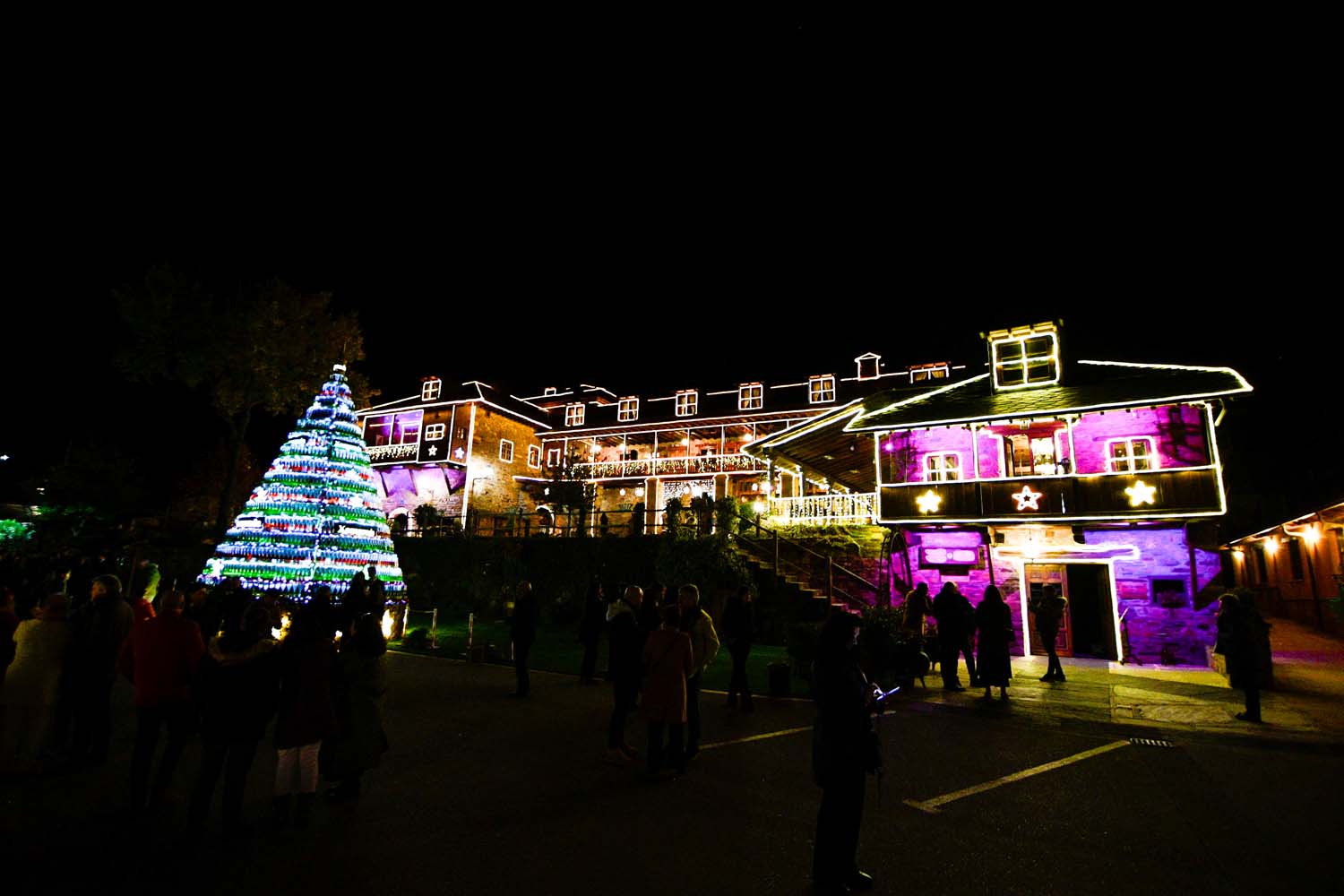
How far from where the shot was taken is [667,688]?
20.1ft

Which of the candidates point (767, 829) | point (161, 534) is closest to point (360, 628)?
point (767, 829)

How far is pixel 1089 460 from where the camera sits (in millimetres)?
16203

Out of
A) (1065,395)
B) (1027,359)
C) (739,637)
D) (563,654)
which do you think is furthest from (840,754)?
(1027,359)

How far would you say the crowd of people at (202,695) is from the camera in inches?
180

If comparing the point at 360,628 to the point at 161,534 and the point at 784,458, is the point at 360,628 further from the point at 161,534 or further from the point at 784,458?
the point at 161,534

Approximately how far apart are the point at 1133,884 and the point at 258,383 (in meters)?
30.5

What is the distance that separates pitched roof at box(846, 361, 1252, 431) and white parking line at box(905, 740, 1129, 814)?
1016cm

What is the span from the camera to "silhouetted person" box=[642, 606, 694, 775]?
608cm

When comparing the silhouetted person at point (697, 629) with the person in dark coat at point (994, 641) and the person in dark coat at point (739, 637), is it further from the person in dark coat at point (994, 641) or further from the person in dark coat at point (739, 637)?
the person in dark coat at point (994, 641)

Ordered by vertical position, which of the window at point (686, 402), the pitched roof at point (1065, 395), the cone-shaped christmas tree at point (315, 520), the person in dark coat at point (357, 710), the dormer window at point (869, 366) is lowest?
the person in dark coat at point (357, 710)

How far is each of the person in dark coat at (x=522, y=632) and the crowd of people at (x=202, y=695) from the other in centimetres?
413

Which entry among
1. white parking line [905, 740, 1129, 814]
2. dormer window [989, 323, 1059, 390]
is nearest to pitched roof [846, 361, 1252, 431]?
dormer window [989, 323, 1059, 390]

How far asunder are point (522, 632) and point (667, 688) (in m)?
4.64

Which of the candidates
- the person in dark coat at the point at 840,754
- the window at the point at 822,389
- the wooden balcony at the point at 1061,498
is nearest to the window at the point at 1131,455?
the wooden balcony at the point at 1061,498
